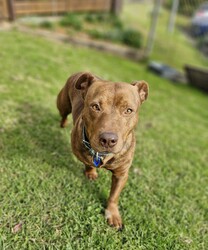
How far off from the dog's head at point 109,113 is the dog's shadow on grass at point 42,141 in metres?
1.17

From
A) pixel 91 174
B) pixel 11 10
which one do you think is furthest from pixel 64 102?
pixel 11 10

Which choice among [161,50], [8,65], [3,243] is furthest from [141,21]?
[3,243]

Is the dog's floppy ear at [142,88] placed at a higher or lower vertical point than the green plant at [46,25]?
higher

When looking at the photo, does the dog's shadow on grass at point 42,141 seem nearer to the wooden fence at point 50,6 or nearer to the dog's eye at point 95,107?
the dog's eye at point 95,107

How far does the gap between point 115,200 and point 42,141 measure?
56.7 inches

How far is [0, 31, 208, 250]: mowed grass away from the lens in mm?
2717

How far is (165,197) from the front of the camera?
3418 millimetres

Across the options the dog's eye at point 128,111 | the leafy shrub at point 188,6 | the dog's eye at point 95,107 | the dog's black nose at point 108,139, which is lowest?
the leafy shrub at point 188,6

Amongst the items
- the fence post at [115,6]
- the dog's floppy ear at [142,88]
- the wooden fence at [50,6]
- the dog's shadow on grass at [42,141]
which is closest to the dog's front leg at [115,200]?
the dog's shadow on grass at [42,141]

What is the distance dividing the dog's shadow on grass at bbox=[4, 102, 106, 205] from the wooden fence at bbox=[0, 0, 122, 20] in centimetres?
526

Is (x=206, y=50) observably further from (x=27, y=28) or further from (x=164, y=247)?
(x=164, y=247)

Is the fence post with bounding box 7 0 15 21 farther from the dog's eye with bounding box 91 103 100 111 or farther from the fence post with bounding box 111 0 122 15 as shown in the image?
the dog's eye with bounding box 91 103 100 111

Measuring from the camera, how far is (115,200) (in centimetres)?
293

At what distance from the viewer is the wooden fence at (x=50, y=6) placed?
27.6 feet
